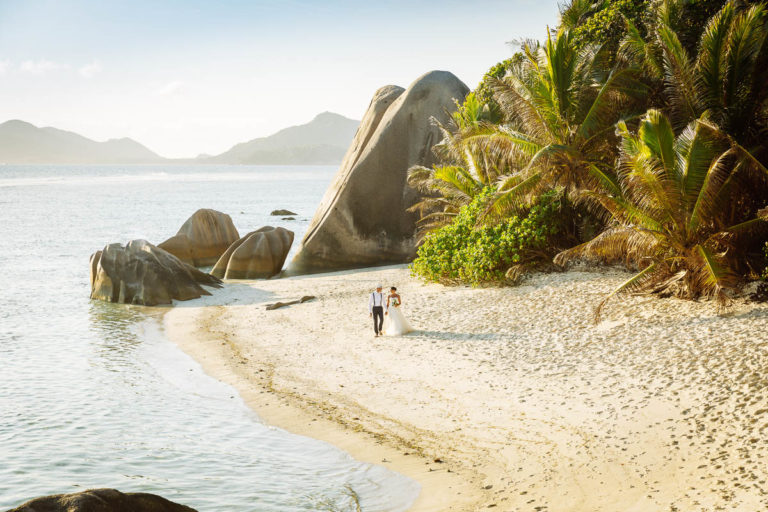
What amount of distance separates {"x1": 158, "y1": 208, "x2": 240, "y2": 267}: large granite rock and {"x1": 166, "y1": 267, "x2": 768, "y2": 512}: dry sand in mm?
12012

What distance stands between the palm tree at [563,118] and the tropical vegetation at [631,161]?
4 cm

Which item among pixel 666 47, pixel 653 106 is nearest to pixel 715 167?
pixel 666 47

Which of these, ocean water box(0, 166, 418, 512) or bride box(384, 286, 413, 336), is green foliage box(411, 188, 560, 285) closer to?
bride box(384, 286, 413, 336)

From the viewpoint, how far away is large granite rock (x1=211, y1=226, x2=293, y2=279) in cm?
2428

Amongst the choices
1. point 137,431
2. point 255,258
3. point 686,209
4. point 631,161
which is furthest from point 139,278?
point 686,209

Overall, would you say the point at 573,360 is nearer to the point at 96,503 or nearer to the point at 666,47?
the point at 666,47

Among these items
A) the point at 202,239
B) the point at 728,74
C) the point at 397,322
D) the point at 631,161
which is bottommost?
the point at 397,322

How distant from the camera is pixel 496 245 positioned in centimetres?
1677

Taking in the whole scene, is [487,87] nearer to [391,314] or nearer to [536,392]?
[391,314]

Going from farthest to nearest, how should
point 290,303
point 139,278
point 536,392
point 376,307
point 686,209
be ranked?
point 139,278 < point 290,303 < point 376,307 < point 686,209 < point 536,392

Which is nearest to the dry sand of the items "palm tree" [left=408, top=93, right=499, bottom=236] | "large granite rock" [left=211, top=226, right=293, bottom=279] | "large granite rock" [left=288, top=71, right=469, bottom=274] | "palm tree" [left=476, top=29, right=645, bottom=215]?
"palm tree" [left=476, top=29, right=645, bottom=215]

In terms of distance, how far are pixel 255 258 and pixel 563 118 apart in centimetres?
1290

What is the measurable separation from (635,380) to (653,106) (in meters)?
8.72

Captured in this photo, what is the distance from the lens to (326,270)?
81.0 feet
